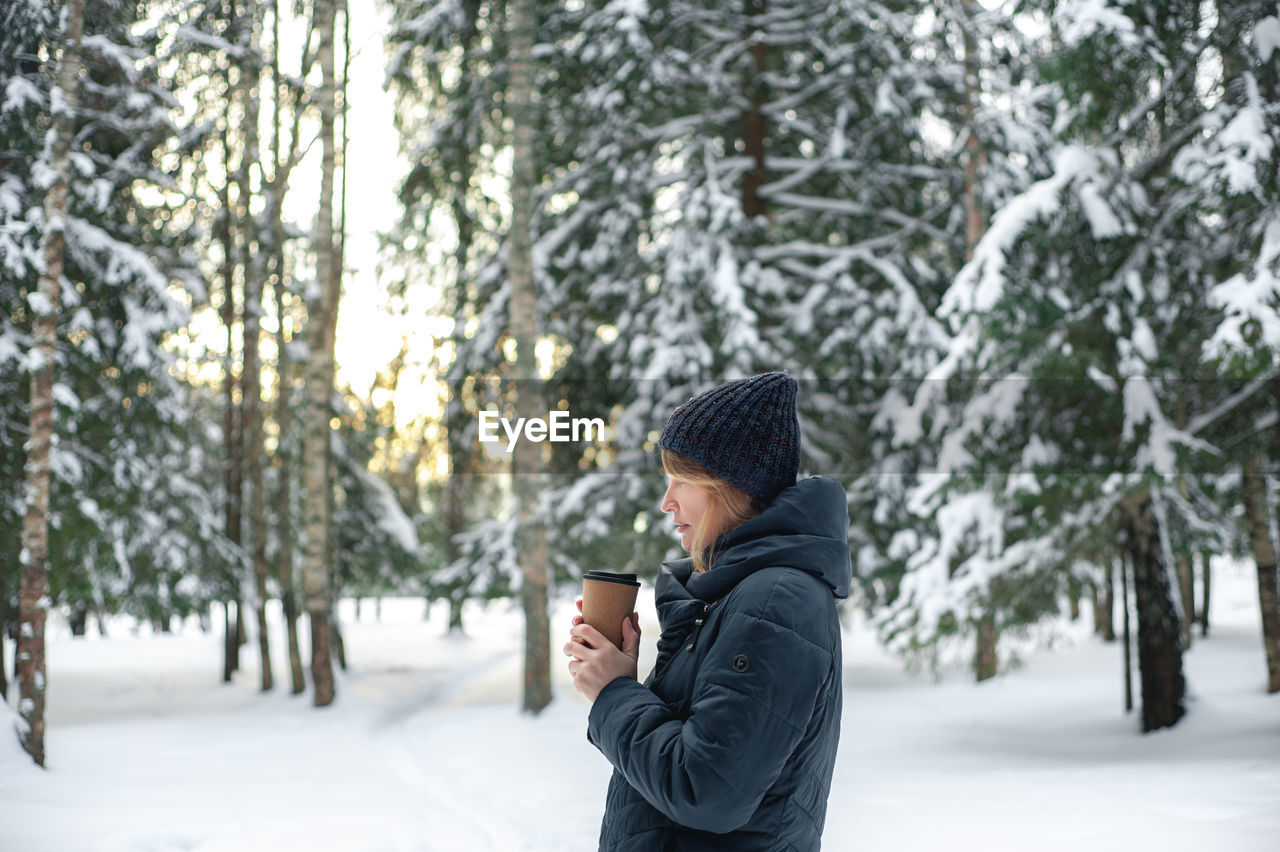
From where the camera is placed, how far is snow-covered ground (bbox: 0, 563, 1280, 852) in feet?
21.0

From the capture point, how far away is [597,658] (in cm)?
182

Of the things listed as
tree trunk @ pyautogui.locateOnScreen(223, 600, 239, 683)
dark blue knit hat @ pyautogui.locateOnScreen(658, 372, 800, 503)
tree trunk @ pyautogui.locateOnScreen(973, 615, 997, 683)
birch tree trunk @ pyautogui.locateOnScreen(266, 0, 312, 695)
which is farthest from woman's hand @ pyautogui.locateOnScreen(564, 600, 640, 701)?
tree trunk @ pyautogui.locateOnScreen(223, 600, 239, 683)

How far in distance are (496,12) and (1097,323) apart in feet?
28.0

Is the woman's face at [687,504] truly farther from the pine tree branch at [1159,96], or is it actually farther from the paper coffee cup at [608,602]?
the pine tree branch at [1159,96]

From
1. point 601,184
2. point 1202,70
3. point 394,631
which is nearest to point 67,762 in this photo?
point 601,184

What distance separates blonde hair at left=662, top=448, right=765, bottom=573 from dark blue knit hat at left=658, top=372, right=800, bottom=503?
2cm

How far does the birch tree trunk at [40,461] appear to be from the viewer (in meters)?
7.66

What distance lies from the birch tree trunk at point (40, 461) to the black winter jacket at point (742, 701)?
7.27 meters

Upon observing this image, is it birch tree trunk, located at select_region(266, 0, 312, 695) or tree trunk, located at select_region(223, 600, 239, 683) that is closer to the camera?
birch tree trunk, located at select_region(266, 0, 312, 695)

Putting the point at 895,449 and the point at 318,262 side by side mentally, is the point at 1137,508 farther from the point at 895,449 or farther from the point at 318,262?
the point at 318,262

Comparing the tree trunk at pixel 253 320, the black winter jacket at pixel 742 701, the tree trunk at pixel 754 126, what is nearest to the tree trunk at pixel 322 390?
the tree trunk at pixel 253 320

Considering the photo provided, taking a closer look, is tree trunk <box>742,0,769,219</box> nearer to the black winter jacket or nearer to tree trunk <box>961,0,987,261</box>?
tree trunk <box>961,0,987,261</box>

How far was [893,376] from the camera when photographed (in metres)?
12.6

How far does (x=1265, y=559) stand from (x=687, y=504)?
11.4m
